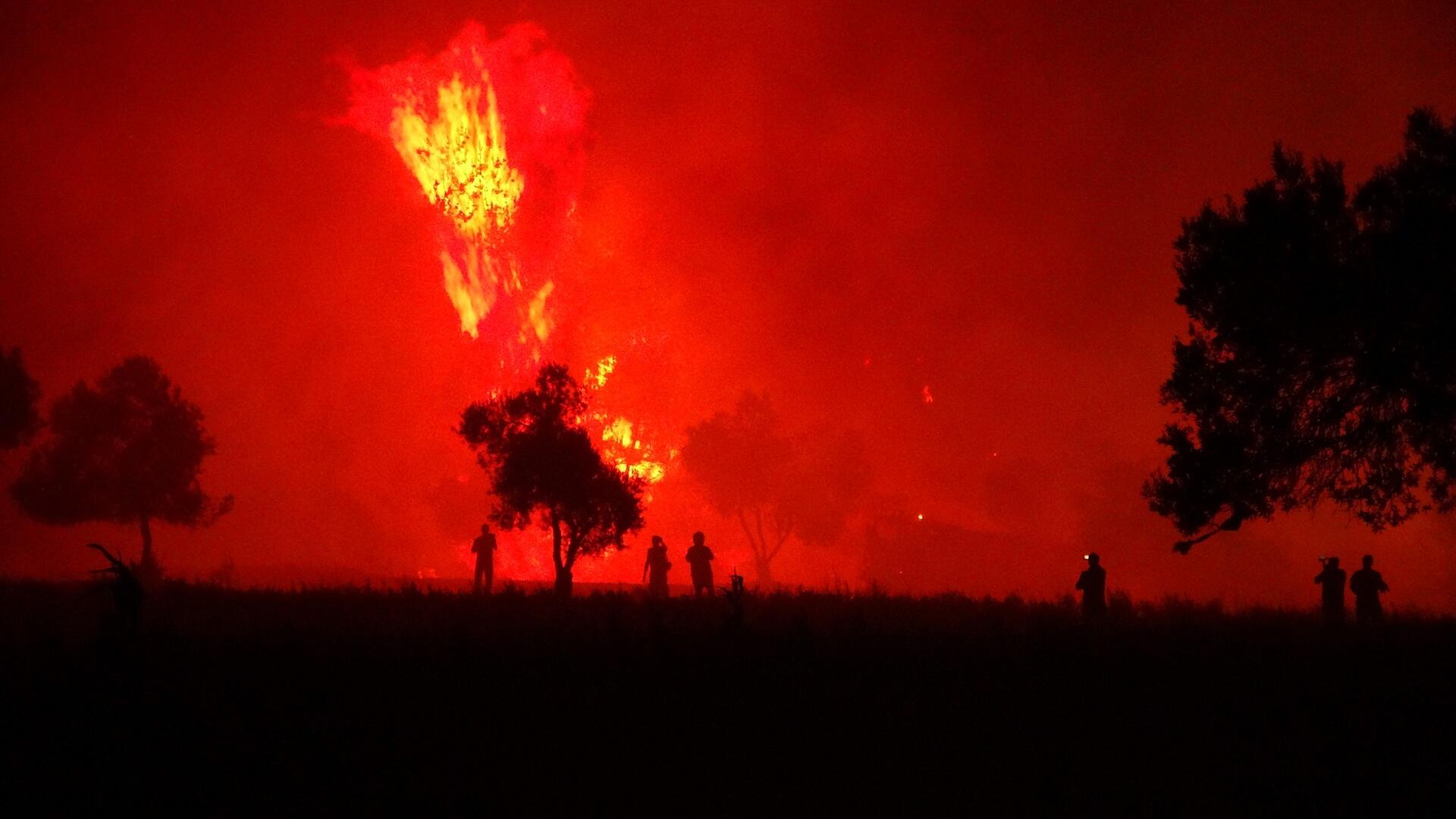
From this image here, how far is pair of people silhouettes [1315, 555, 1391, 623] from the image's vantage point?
22062 mm

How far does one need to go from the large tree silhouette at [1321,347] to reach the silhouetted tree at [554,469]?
1547 cm

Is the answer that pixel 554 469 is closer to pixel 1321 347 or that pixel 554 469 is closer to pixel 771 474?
pixel 1321 347

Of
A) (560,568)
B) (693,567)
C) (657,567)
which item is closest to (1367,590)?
(693,567)

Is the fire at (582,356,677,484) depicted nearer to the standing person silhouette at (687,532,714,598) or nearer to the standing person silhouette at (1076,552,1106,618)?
the standing person silhouette at (687,532,714,598)

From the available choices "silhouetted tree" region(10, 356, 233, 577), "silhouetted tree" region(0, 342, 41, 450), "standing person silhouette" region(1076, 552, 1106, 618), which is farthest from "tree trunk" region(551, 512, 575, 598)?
"silhouetted tree" region(0, 342, 41, 450)

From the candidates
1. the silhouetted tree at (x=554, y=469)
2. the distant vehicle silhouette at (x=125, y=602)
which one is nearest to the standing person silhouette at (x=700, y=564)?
the silhouetted tree at (x=554, y=469)

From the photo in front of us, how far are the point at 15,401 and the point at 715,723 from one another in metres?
43.6

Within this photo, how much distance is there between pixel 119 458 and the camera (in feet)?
143

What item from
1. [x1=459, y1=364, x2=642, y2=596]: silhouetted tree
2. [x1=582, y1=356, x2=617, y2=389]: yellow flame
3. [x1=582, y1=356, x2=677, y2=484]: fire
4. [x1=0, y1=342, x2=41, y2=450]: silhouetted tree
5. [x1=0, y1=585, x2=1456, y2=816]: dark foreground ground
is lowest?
→ [x1=0, y1=585, x2=1456, y2=816]: dark foreground ground

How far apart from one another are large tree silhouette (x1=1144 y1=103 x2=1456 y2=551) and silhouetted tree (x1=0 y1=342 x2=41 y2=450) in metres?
44.4

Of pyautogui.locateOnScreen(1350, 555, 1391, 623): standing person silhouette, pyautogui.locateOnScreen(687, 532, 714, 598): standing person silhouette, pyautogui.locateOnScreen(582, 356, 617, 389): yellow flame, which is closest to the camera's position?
pyautogui.locateOnScreen(1350, 555, 1391, 623): standing person silhouette

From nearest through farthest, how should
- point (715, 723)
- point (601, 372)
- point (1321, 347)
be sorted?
point (715, 723) → point (1321, 347) → point (601, 372)

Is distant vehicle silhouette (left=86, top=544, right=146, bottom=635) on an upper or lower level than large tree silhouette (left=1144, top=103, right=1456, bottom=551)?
lower

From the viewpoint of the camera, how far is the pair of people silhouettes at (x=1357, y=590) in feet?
72.4
